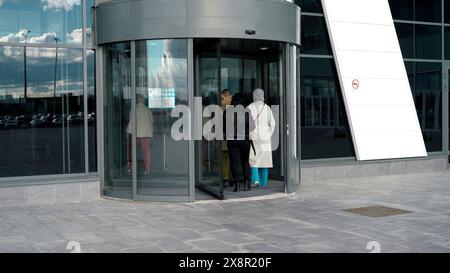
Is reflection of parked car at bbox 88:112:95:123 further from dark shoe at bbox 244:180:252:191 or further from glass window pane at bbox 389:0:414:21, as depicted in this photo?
glass window pane at bbox 389:0:414:21

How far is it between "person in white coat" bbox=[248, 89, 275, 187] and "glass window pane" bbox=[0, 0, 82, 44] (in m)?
3.26

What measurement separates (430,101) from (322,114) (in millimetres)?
3375

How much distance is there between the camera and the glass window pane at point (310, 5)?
1171cm

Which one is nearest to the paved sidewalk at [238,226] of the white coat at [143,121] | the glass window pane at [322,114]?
the white coat at [143,121]

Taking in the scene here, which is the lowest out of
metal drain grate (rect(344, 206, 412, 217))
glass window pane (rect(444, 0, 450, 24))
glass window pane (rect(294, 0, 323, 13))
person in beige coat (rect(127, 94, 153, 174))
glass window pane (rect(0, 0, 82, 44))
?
metal drain grate (rect(344, 206, 412, 217))

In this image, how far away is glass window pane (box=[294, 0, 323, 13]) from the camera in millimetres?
11711

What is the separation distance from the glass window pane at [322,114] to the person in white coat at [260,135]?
1.92m

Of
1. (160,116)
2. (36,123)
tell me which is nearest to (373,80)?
(160,116)

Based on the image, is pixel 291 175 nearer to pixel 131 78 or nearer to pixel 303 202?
pixel 303 202

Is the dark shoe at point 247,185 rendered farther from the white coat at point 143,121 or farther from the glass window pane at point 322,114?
the glass window pane at point 322,114

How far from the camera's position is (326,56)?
471 inches

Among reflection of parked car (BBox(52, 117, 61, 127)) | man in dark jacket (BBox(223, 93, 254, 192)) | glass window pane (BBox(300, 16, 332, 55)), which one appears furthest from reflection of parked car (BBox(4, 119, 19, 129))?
glass window pane (BBox(300, 16, 332, 55))

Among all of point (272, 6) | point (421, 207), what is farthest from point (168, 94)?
point (421, 207)

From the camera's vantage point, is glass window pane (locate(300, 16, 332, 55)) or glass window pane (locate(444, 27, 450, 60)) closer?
glass window pane (locate(300, 16, 332, 55))
